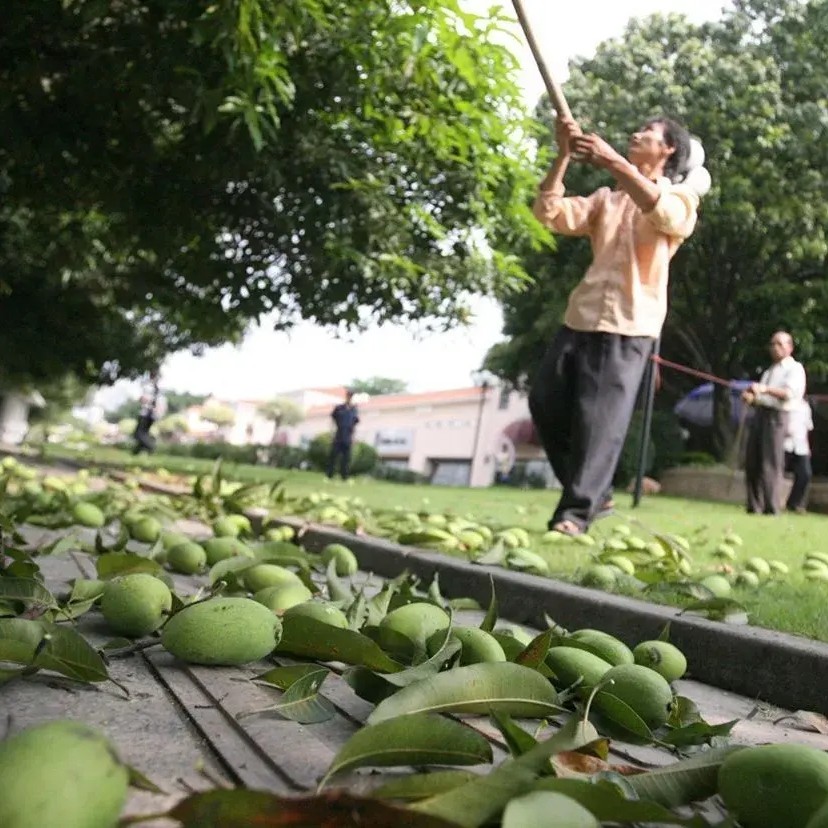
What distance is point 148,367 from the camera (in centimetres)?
2403

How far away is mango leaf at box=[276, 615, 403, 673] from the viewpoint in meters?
1.81

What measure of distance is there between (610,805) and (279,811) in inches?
16.8

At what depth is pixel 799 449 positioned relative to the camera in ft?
39.3

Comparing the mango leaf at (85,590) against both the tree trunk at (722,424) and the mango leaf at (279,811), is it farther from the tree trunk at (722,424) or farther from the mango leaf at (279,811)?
the tree trunk at (722,424)

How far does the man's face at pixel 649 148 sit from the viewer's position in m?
5.02

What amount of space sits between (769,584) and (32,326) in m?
16.2

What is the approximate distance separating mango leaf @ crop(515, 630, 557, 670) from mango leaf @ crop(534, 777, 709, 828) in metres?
0.66

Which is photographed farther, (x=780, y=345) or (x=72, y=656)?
(x=780, y=345)

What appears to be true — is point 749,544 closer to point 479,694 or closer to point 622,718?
point 622,718

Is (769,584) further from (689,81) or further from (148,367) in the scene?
(148,367)

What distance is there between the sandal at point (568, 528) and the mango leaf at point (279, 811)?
13.8ft

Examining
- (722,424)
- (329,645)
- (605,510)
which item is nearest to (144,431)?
(722,424)

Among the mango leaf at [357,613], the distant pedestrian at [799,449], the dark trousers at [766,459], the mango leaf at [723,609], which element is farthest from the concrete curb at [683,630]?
the distant pedestrian at [799,449]

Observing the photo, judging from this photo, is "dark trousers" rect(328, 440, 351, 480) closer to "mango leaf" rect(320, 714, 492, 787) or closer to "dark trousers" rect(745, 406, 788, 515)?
"dark trousers" rect(745, 406, 788, 515)
